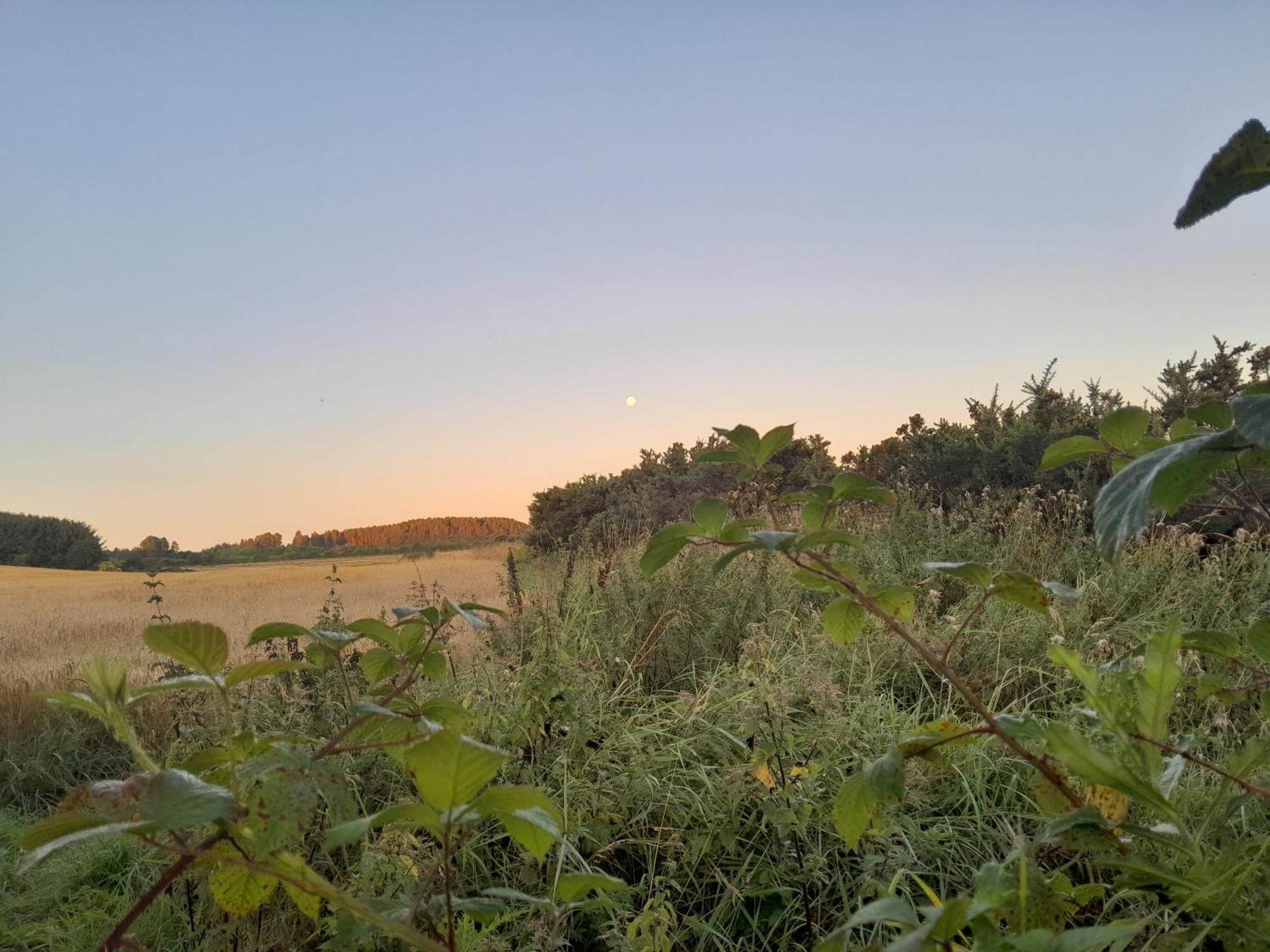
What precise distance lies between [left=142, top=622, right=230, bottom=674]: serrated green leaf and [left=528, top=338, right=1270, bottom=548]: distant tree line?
190 inches

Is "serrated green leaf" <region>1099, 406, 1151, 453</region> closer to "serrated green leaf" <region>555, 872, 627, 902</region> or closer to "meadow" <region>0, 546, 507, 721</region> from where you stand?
"serrated green leaf" <region>555, 872, 627, 902</region>

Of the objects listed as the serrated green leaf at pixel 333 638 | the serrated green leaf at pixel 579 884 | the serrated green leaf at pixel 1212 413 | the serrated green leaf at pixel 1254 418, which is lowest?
the serrated green leaf at pixel 579 884

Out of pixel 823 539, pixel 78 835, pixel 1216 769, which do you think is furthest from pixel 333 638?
pixel 1216 769

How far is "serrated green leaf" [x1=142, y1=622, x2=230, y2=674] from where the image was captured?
650mm

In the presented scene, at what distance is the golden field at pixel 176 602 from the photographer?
5.59m

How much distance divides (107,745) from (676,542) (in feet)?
15.5

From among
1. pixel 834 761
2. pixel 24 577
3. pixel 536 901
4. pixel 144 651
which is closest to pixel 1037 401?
pixel 834 761

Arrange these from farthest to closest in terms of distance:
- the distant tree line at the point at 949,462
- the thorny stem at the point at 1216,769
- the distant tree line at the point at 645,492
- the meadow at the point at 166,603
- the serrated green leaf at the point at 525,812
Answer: the distant tree line at the point at 645,492 → the distant tree line at the point at 949,462 → the meadow at the point at 166,603 → the thorny stem at the point at 1216,769 → the serrated green leaf at the point at 525,812

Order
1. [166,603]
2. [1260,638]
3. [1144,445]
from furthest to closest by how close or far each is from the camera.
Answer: [166,603], [1144,445], [1260,638]

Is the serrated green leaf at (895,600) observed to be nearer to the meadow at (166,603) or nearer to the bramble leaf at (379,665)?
the bramble leaf at (379,665)

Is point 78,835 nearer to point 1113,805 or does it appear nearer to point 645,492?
point 1113,805

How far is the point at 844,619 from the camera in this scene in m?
1.03

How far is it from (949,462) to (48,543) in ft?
73.0

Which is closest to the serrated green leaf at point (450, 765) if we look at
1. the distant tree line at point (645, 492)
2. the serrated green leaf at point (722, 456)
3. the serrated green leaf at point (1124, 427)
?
the serrated green leaf at point (722, 456)
